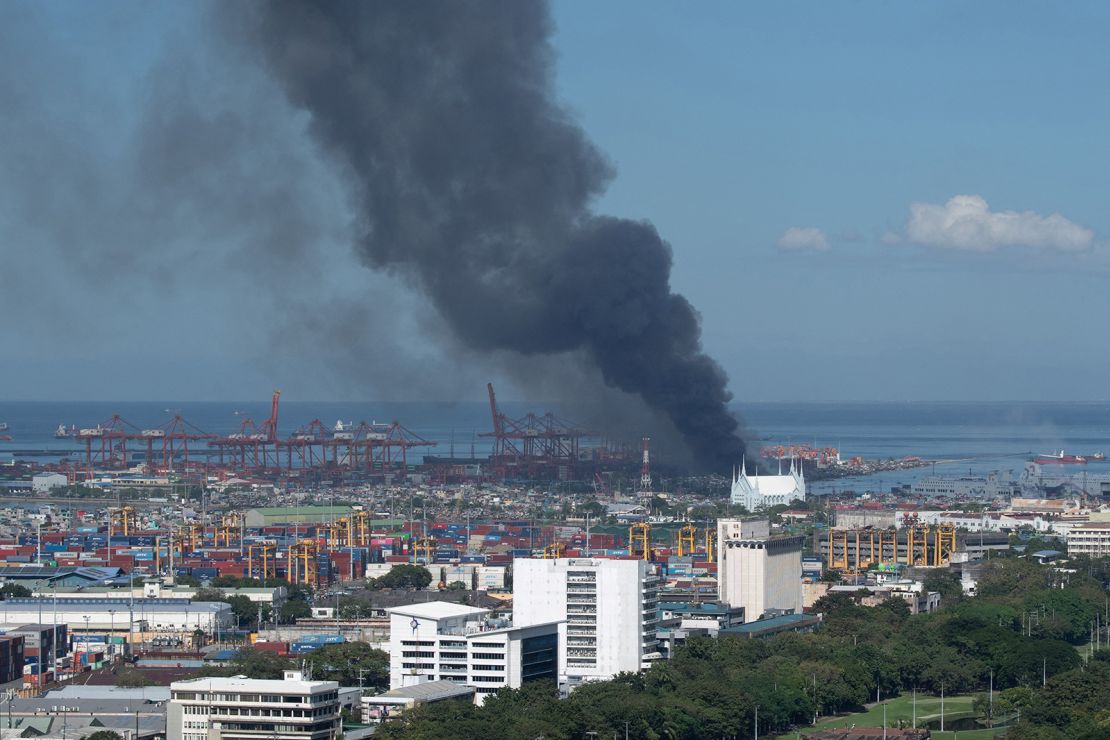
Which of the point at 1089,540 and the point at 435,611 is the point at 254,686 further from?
the point at 1089,540

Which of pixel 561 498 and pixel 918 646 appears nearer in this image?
pixel 918 646

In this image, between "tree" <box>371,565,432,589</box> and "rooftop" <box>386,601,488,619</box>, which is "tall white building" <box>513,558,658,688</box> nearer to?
"rooftop" <box>386,601,488,619</box>

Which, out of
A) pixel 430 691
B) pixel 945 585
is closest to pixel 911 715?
pixel 430 691

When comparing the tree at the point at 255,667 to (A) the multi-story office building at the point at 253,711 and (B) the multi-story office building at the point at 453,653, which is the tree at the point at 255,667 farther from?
(A) the multi-story office building at the point at 253,711

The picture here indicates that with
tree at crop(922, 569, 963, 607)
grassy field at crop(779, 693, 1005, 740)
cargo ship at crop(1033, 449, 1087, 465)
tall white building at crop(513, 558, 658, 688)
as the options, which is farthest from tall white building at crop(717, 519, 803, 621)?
cargo ship at crop(1033, 449, 1087, 465)

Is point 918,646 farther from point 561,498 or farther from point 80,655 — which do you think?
point 561,498

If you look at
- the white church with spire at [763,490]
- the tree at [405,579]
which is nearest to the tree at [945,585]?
the tree at [405,579]

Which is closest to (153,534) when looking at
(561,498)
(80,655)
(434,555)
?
(434,555)
